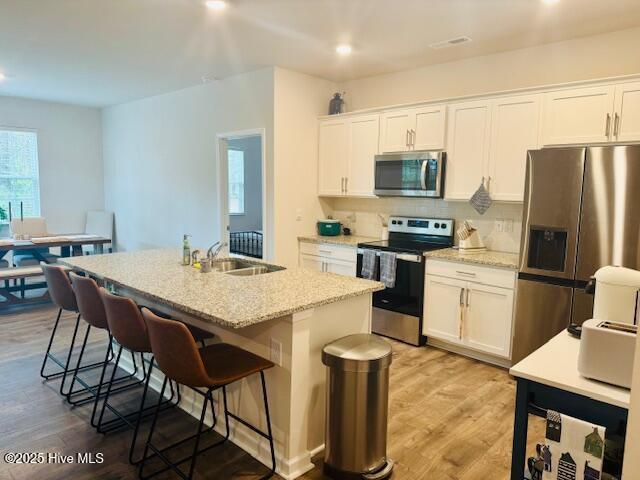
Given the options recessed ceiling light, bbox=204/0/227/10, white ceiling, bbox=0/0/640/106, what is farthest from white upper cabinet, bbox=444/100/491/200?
recessed ceiling light, bbox=204/0/227/10

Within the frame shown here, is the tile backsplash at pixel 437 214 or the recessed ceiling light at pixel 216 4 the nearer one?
the recessed ceiling light at pixel 216 4

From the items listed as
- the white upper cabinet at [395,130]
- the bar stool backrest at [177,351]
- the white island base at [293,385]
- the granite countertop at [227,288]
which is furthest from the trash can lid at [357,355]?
the white upper cabinet at [395,130]

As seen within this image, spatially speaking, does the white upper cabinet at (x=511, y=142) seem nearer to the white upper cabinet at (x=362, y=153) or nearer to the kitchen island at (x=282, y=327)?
the white upper cabinet at (x=362, y=153)

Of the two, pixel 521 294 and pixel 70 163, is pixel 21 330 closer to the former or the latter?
pixel 70 163

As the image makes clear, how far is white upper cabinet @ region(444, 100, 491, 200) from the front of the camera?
12.4 ft

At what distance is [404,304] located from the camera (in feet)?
13.5

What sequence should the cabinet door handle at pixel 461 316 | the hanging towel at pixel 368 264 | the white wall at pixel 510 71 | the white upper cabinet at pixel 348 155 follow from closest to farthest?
the white wall at pixel 510 71 < the cabinet door handle at pixel 461 316 < the hanging towel at pixel 368 264 < the white upper cabinet at pixel 348 155

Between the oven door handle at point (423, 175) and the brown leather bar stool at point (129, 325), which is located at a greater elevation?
the oven door handle at point (423, 175)

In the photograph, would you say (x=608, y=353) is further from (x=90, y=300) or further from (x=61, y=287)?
(x=61, y=287)

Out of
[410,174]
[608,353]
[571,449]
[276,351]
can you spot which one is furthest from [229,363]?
[410,174]

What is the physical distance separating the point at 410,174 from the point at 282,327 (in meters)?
2.51

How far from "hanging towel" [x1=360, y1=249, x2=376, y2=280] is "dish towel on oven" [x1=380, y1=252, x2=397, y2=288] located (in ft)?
0.28

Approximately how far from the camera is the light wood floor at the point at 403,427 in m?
2.26

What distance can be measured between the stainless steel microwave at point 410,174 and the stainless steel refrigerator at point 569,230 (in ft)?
3.09
